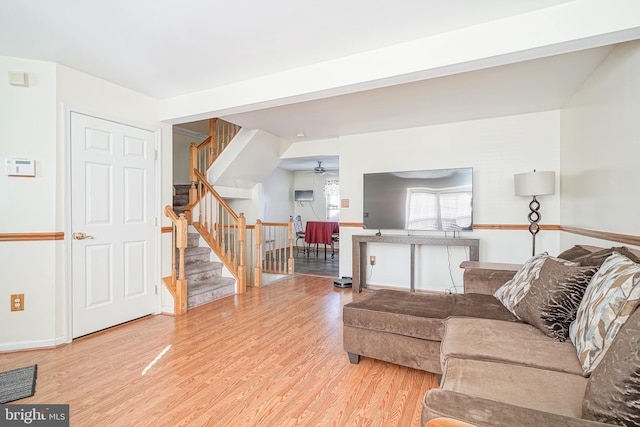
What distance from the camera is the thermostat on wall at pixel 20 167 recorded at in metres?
2.51

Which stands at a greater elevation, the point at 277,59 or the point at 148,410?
the point at 277,59

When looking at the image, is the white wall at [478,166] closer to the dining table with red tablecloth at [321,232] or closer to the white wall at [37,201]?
the dining table with red tablecloth at [321,232]

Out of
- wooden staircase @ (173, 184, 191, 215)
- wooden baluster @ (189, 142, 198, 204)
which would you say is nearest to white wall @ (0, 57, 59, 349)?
wooden baluster @ (189, 142, 198, 204)

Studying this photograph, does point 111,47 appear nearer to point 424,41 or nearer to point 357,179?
point 424,41

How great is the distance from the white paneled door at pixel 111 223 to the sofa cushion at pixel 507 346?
9.79 ft

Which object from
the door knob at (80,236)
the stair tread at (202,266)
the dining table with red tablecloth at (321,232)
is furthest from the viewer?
the dining table with red tablecloth at (321,232)

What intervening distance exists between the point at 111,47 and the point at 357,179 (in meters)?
3.35

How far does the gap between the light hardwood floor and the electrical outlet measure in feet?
1.12

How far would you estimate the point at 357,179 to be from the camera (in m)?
4.85

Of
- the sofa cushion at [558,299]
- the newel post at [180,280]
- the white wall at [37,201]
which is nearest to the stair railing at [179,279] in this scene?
the newel post at [180,280]

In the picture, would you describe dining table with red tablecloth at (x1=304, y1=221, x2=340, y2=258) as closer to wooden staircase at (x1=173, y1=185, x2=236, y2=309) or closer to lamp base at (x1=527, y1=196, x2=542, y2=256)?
wooden staircase at (x1=173, y1=185, x2=236, y2=309)

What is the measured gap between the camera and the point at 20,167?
99.9 inches

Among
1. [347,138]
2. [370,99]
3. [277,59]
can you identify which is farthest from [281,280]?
[277,59]

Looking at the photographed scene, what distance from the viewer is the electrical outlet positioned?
8.36 ft
